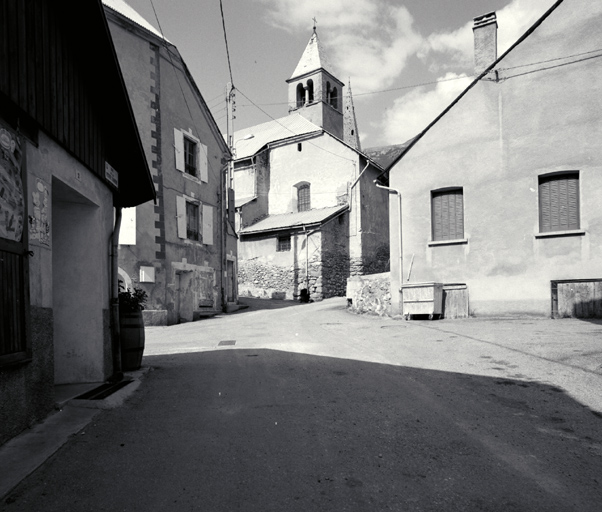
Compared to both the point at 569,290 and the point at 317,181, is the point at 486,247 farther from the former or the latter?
the point at 317,181

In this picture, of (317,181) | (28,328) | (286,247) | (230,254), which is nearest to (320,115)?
(317,181)

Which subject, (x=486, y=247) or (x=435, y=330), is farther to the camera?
(x=486, y=247)

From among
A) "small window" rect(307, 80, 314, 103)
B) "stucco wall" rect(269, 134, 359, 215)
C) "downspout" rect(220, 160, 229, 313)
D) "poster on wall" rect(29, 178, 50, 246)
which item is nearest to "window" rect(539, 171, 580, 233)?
"poster on wall" rect(29, 178, 50, 246)

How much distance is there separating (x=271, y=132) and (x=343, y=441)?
36.6 m

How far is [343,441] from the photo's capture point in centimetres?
388

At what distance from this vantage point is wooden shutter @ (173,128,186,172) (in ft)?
59.1

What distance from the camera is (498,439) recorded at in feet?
12.8

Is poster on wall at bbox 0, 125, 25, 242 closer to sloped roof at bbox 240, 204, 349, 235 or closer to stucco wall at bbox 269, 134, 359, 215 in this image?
sloped roof at bbox 240, 204, 349, 235

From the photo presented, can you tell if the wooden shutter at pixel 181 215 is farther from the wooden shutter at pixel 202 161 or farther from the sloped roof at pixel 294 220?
the sloped roof at pixel 294 220

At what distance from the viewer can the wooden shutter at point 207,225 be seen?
19719 millimetres

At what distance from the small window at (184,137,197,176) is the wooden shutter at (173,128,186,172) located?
1.80 ft

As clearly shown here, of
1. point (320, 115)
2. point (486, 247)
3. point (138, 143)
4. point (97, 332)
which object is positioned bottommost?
point (97, 332)

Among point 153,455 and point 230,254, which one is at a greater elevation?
point 230,254

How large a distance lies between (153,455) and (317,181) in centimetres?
2775
